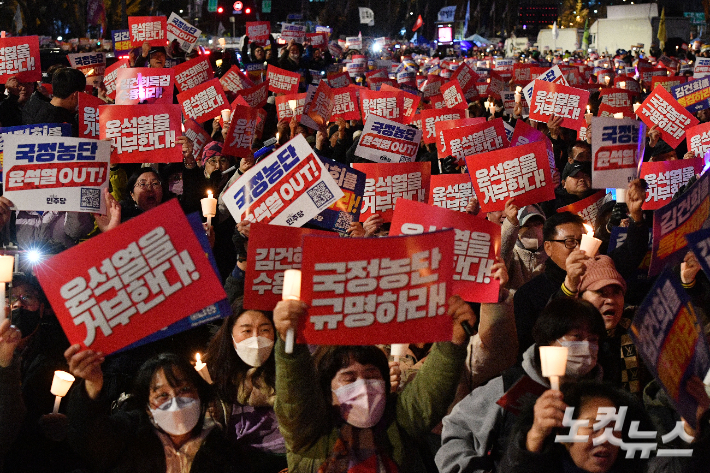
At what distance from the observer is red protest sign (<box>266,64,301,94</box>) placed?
1331 cm

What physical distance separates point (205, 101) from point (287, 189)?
5622 millimetres

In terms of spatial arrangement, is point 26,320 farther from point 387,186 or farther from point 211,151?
point 211,151

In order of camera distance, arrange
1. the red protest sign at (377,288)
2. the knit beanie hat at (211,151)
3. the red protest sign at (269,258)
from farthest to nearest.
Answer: the knit beanie hat at (211,151), the red protest sign at (269,258), the red protest sign at (377,288)

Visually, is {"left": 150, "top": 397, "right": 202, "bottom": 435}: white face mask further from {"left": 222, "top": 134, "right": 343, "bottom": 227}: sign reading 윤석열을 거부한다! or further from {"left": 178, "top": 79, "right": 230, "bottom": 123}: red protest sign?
{"left": 178, "top": 79, "right": 230, "bottom": 123}: red protest sign

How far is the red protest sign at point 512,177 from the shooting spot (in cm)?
607

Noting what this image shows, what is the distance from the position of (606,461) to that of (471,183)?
12.1ft

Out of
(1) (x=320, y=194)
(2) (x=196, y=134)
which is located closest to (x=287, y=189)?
(1) (x=320, y=194)

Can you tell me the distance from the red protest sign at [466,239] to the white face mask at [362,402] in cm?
82

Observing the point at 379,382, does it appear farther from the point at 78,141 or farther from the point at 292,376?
the point at 78,141

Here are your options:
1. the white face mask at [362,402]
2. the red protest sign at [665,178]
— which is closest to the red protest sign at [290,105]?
the red protest sign at [665,178]

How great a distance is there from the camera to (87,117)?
25.0 ft

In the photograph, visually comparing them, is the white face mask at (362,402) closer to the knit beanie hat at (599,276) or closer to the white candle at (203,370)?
the white candle at (203,370)

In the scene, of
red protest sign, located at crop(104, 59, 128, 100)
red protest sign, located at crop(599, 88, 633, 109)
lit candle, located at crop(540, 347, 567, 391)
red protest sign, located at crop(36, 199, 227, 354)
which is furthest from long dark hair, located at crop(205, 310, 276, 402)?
red protest sign, located at crop(599, 88, 633, 109)

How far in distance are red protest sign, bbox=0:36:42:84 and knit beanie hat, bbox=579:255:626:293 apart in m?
8.06
